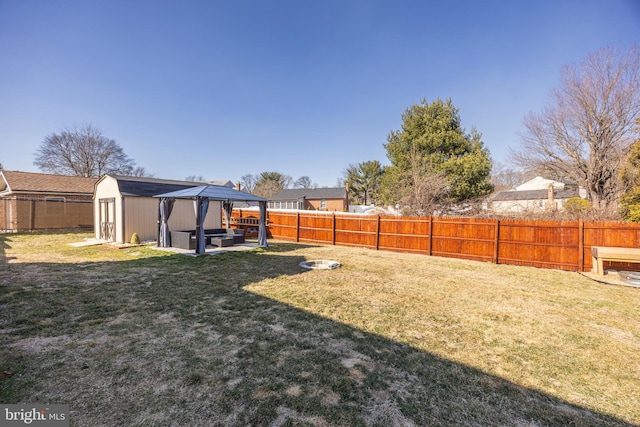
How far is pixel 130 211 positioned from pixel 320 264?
9.61 meters

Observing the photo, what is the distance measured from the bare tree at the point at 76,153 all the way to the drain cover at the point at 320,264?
34.2m

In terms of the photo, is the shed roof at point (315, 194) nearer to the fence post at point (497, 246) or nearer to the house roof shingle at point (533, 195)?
the house roof shingle at point (533, 195)

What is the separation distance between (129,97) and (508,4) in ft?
58.6

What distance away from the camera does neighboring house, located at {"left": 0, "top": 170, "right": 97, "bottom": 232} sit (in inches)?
628

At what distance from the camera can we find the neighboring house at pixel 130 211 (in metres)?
12.1

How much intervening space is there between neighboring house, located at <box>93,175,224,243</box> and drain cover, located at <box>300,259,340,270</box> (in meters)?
7.89

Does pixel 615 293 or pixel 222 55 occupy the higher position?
pixel 222 55

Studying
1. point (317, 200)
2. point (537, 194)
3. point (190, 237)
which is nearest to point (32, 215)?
point (190, 237)

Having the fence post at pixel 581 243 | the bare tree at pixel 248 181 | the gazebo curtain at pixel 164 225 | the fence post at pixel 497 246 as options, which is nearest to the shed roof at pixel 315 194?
the bare tree at pixel 248 181

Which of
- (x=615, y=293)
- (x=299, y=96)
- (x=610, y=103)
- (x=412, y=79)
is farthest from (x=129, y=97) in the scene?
(x=610, y=103)

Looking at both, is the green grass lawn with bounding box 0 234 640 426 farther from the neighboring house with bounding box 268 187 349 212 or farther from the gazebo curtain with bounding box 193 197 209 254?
the neighboring house with bounding box 268 187 349 212

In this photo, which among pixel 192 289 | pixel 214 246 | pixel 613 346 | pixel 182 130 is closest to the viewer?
pixel 613 346

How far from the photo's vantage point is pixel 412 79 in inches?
587

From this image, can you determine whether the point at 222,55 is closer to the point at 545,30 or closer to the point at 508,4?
the point at 508,4
